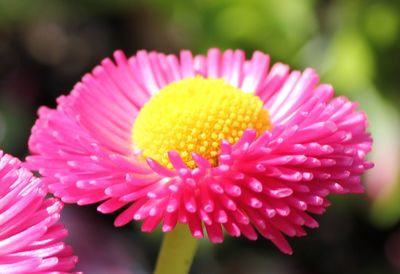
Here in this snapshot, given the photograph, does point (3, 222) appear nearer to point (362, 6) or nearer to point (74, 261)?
point (74, 261)

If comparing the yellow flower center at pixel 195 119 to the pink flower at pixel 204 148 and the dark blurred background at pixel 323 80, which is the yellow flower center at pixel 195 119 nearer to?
the pink flower at pixel 204 148

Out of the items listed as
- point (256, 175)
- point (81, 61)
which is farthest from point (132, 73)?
point (81, 61)

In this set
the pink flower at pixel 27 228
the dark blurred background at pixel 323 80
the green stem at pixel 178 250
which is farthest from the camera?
the dark blurred background at pixel 323 80

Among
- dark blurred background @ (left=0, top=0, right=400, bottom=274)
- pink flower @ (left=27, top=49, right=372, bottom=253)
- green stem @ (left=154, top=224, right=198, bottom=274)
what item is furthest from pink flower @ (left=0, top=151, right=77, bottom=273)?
dark blurred background @ (left=0, top=0, right=400, bottom=274)

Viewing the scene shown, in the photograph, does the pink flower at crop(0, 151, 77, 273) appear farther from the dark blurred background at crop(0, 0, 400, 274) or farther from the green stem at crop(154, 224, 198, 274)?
the dark blurred background at crop(0, 0, 400, 274)

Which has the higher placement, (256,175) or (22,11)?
(22,11)

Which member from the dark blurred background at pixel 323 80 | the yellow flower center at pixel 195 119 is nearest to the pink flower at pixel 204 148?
the yellow flower center at pixel 195 119

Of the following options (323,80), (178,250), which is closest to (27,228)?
(178,250)
